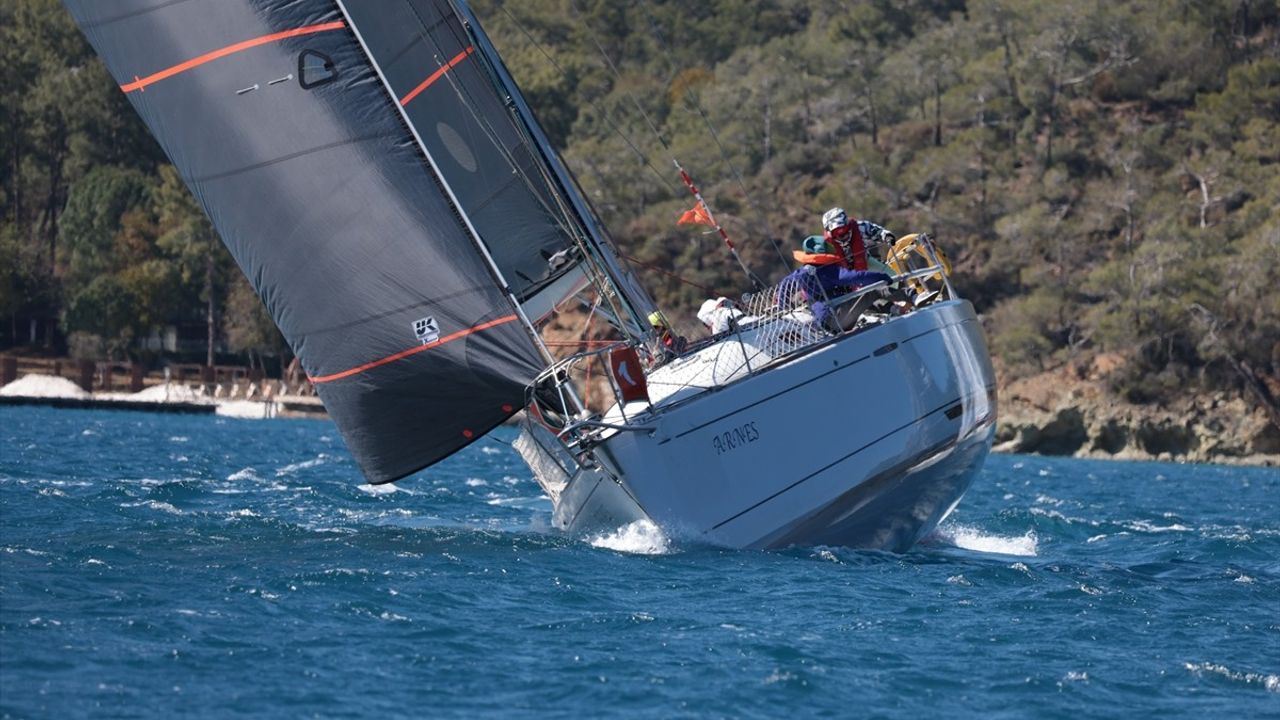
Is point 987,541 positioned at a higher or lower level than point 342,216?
lower

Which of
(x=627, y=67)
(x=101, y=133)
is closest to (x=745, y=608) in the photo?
(x=101, y=133)

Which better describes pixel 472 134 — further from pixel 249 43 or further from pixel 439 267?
pixel 249 43

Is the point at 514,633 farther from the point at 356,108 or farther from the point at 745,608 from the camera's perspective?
the point at 356,108

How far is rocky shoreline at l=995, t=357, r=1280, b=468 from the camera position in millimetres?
39031

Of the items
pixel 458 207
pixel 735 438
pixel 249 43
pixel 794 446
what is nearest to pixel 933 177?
pixel 458 207

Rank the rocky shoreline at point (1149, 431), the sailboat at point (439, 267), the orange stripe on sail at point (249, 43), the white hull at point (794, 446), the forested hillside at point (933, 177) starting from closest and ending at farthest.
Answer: the white hull at point (794, 446) → the sailboat at point (439, 267) → the orange stripe on sail at point (249, 43) → the rocky shoreline at point (1149, 431) → the forested hillside at point (933, 177)

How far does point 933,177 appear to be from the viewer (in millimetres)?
52562

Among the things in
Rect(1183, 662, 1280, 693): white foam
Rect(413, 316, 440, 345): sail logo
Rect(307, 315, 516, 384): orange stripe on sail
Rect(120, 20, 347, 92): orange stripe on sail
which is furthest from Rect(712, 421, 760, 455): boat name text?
Rect(120, 20, 347, 92): orange stripe on sail

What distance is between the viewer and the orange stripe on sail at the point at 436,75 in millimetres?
12812

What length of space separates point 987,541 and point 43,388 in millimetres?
38504

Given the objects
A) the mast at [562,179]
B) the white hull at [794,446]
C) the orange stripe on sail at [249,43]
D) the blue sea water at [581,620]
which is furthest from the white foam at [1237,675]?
the orange stripe on sail at [249,43]

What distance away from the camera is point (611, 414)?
38.3ft

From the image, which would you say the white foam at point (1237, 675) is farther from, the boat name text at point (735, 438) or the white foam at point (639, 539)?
the white foam at point (639, 539)

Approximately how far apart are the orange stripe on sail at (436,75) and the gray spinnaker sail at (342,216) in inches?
5.8
